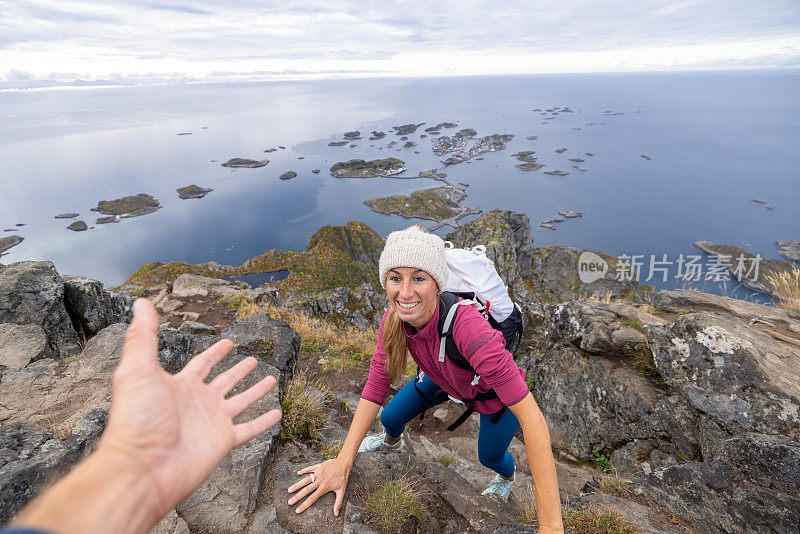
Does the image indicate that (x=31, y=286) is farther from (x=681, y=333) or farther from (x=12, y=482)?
(x=681, y=333)

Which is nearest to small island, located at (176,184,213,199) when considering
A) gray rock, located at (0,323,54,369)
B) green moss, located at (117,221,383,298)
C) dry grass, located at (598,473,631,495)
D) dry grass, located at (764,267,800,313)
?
green moss, located at (117,221,383,298)

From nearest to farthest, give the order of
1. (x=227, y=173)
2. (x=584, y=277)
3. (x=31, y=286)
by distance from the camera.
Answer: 1. (x=31, y=286)
2. (x=584, y=277)
3. (x=227, y=173)

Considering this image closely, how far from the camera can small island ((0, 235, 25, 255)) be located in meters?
85.9

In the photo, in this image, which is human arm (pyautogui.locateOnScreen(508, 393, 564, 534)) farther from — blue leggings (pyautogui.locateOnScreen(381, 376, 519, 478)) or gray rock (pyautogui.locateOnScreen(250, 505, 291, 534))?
gray rock (pyautogui.locateOnScreen(250, 505, 291, 534))

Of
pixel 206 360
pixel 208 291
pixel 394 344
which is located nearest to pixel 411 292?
pixel 394 344

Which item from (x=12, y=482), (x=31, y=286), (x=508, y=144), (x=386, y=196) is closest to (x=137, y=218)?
(x=386, y=196)

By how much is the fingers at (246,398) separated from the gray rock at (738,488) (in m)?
4.67

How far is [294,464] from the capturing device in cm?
427

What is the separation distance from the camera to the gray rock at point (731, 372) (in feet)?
16.5

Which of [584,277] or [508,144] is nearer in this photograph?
[584,277]

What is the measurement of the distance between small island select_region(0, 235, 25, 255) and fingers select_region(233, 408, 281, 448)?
123 meters

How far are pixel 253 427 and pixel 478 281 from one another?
2.65 metres

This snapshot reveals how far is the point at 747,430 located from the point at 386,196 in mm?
117116

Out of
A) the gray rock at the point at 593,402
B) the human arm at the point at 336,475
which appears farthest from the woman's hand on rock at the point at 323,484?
the gray rock at the point at 593,402
